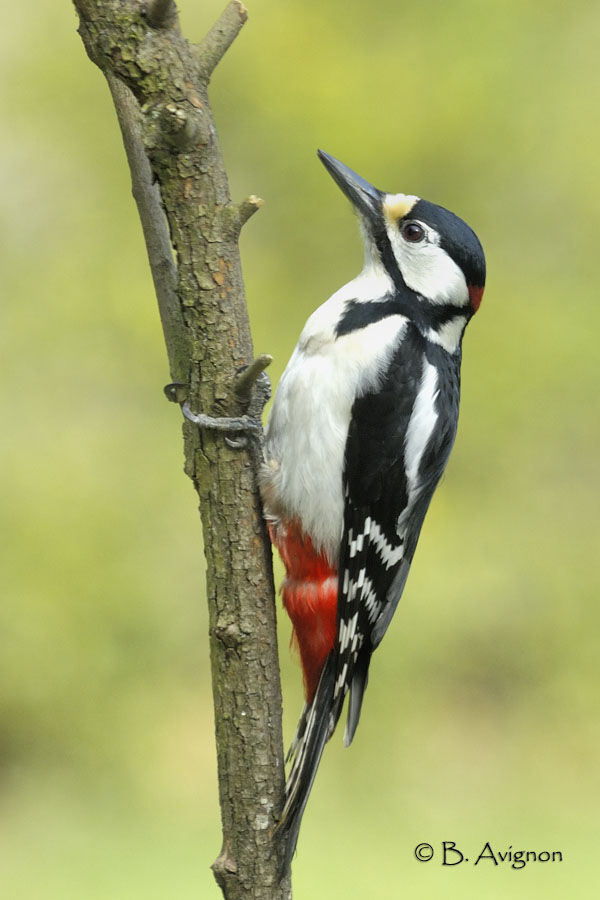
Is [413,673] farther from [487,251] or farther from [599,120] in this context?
[599,120]

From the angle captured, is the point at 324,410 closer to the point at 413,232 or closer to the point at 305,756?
the point at 413,232

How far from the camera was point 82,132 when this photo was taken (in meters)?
4.92

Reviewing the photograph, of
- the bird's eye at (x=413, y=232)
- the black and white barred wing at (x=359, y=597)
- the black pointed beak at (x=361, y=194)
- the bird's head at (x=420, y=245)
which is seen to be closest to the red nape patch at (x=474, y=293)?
the bird's head at (x=420, y=245)

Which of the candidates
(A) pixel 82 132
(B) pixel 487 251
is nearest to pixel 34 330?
(A) pixel 82 132

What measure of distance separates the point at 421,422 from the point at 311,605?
462 millimetres

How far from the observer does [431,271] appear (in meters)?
2.26

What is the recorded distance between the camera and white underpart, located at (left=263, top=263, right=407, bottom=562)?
7.02 feet

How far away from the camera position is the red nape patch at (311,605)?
7.27 feet

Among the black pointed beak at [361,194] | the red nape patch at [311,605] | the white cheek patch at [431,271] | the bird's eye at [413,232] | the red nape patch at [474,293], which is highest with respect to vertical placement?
the black pointed beak at [361,194]

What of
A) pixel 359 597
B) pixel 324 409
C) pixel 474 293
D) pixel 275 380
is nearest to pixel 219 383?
pixel 324 409

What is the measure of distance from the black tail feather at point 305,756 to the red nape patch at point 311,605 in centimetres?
4

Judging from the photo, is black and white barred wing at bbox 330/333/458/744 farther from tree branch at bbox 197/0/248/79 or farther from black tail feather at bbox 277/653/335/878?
tree branch at bbox 197/0/248/79

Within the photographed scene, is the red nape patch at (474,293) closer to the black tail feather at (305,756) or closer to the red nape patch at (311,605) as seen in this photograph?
the red nape patch at (311,605)

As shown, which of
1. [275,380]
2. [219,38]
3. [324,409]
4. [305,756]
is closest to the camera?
[219,38]
